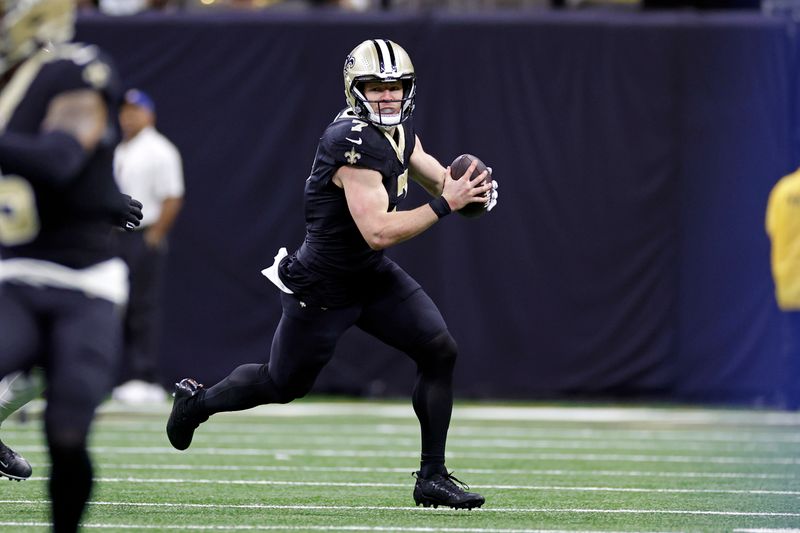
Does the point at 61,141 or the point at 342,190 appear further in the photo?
the point at 342,190

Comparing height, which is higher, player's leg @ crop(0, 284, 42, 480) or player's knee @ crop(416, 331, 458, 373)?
player's leg @ crop(0, 284, 42, 480)

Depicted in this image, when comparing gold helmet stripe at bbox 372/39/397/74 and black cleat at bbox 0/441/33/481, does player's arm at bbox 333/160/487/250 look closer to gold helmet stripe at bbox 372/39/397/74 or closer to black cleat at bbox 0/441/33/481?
gold helmet stripe at bbox 372/39/397/74

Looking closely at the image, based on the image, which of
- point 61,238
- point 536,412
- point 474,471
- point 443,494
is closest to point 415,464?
point 474,471

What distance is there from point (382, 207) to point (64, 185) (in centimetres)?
207

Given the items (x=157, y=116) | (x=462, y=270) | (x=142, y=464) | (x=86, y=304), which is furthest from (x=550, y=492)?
(x=157, y=116)

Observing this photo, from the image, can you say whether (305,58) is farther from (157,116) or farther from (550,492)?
(550,492)

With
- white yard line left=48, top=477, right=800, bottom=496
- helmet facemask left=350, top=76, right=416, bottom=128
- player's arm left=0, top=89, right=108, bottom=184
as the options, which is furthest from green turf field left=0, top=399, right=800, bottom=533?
player's arm left=0, top=89, right=108, bottom=184

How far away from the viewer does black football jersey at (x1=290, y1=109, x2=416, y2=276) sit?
6695mm

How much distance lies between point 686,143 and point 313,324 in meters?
6.80

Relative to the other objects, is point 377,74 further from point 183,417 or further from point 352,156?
point 183,417

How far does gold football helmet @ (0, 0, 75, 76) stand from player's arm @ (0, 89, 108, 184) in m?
0.30

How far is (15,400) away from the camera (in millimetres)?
6859

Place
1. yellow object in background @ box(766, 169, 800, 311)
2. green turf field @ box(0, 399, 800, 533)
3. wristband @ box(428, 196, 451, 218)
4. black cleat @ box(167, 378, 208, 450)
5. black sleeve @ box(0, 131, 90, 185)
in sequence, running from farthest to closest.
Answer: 1. yellow object in background @ box(766, 169, 800, 311)
2. black cleat @ box(167, 378, 208, 450)
3. wristband @ box(428, 196, 451, 218)
4. green turf field @ box(0, 399, 800, 533)
5. black sleeve @ box(0, 131, 90, 185)

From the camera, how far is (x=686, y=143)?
13039mm
